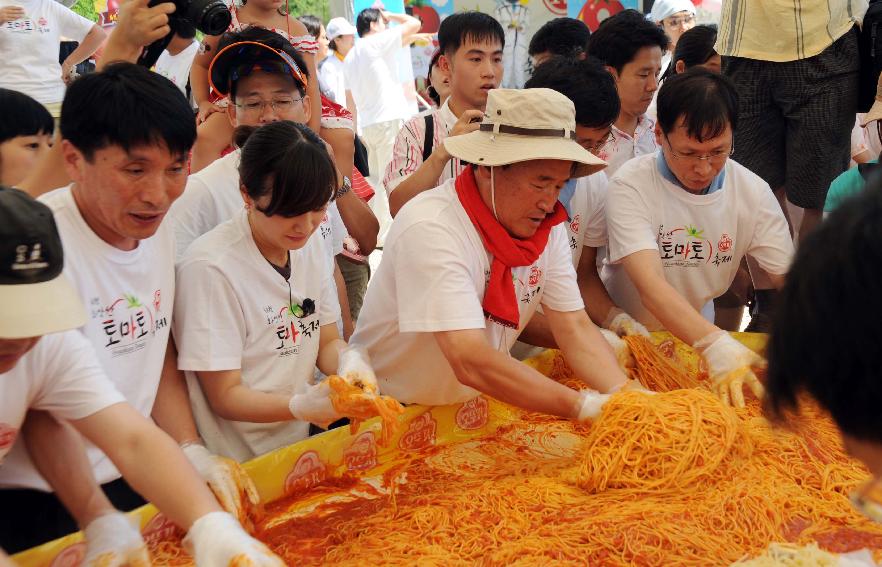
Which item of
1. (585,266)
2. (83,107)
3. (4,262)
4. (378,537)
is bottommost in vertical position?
(378,537)

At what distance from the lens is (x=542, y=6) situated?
6.30 m

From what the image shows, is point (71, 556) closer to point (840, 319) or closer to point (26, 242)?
point (26, 242)

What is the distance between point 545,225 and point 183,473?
1245mm

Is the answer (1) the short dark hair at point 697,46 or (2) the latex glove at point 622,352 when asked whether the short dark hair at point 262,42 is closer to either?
(2) the latex glove at point 622,352

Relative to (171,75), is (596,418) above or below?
below

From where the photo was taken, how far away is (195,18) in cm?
259

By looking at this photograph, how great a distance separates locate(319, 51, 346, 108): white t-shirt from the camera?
25.2ft

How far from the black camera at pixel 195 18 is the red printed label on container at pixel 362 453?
1269 mm

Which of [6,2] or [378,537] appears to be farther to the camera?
[6,2]

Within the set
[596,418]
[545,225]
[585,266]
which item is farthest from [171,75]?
[596,418]

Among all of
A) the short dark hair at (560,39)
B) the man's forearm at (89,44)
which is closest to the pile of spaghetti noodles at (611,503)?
the short dark hair at (560,39)

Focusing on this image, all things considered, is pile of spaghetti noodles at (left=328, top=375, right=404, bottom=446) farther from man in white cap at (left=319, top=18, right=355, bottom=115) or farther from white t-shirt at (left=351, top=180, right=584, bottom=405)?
man in white cap at (left=319, top=18, right=355, bottom=115)

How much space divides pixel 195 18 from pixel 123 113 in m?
0.72

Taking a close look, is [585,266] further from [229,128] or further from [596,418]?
[229,128]
